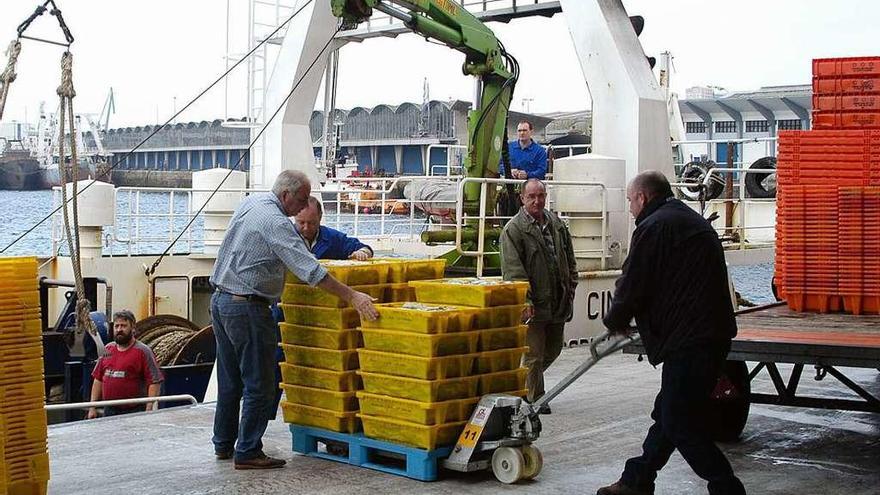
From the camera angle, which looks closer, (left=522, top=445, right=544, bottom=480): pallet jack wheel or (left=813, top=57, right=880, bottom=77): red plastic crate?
(left=522, top=445, right=544, bottom=480): pallet jack wheel

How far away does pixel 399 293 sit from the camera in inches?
295

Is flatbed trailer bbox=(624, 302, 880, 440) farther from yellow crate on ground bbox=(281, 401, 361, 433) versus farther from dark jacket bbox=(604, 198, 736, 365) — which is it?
yellow crate on ground bbox=(281, 401, 361, 433)

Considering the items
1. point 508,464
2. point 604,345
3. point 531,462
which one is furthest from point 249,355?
point 604,345

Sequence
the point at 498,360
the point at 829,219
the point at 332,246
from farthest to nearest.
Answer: the point at 332,246
the point at 829,219
the point at 498,360

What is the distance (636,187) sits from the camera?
6074 millimetres

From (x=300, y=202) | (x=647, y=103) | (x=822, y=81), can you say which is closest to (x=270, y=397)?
(x=300, y=202)

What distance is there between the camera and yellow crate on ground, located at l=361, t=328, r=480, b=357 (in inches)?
255

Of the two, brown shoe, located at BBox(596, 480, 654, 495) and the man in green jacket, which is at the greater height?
the man in green jacket

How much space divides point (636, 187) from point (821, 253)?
3.09 metres

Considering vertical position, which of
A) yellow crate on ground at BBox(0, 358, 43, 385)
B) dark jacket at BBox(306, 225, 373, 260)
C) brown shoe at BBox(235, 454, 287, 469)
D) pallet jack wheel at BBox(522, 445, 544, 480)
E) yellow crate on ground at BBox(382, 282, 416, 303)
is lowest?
brown shoe at BBox(235, 454, 287, 469)

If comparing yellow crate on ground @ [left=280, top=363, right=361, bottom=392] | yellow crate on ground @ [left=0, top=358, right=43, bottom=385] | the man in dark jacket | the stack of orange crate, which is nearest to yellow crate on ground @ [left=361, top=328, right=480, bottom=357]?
yellow crate on ground @ [left=280, top=363, right=361, bottom=392]

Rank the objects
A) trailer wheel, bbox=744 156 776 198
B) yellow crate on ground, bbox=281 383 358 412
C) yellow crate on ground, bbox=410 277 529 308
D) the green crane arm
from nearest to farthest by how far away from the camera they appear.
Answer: yellow crate on ground, bbox=410 277 529 308 → yellow crate on ground, bbox=281 383 358 412 → the green crane arm → trailer wheel, bbox=744 156 776 198

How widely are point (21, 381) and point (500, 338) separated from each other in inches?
111

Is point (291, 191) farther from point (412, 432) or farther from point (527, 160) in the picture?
point (527, 160)
